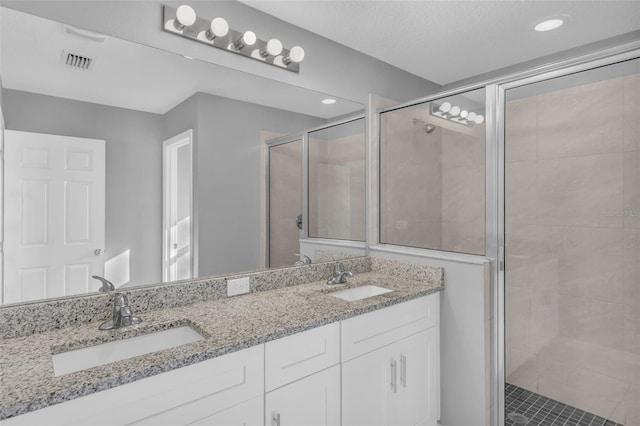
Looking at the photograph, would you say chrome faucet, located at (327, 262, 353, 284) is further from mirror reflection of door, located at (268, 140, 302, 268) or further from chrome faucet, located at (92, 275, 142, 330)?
chrome faucet, located at (92, 275, 142, 330)

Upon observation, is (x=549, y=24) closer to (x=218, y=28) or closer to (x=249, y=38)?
(x=249, y=38)

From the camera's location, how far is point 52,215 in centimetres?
135

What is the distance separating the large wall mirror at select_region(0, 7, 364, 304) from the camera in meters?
1.30

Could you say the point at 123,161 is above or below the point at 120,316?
above

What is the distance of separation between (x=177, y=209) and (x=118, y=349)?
652 mm

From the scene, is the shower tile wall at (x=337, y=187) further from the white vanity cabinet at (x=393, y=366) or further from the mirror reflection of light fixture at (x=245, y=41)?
the white vanity cabinet at (x=393, y=366)

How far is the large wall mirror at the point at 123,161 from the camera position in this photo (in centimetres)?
130

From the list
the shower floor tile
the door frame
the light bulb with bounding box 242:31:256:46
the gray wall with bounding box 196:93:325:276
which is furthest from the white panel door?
the shower floor tile

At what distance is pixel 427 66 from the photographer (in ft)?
8.89

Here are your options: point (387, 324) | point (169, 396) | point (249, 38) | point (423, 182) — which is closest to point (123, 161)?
point (249, 38)

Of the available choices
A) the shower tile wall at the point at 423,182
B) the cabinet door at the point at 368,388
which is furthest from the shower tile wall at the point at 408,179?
the cabinet door at the point at 368,388

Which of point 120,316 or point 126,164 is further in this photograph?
point 126,164

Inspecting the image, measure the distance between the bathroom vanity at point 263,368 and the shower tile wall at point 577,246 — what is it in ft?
1.72

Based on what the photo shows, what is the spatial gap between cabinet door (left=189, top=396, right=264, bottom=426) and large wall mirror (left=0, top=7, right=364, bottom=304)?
690 mm
